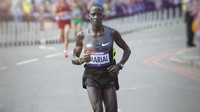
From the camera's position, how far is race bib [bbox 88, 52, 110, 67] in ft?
26.5

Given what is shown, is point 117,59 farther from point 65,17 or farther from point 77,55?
point 77,55

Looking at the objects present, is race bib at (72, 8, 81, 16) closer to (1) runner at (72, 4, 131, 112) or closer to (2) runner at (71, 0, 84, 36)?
(2) runner at (71, 0, 84, 36)

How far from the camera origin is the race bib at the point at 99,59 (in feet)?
26.5

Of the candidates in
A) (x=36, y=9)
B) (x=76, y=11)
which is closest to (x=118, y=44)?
(x=76, y=11)

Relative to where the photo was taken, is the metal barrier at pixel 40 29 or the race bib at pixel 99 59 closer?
the race bib at pixel 99 59

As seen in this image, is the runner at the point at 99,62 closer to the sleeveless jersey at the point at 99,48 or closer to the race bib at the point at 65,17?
the sleeveless jersey at the point at 99,48

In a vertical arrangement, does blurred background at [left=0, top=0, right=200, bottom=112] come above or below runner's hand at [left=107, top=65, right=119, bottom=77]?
below

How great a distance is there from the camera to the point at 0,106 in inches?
448

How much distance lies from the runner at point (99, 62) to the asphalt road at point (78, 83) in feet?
8.78

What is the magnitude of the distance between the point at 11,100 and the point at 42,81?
99.5 inches

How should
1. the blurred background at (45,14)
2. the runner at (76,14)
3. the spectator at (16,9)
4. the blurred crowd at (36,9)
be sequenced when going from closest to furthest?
the runner at (76,14)
the blurred background at (45,14)
the blurred crowd at (36,9)
the spectator at (16,9)

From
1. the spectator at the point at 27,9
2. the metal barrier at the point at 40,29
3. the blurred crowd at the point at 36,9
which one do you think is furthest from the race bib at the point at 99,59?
the spectator at the point at 27,9

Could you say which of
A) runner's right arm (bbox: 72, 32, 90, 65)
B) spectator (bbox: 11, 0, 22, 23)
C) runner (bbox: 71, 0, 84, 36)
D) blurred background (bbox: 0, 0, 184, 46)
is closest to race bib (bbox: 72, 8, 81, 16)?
runner (bbox: 71, 0, 84, 36)

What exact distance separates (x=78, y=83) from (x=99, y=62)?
6.11m
